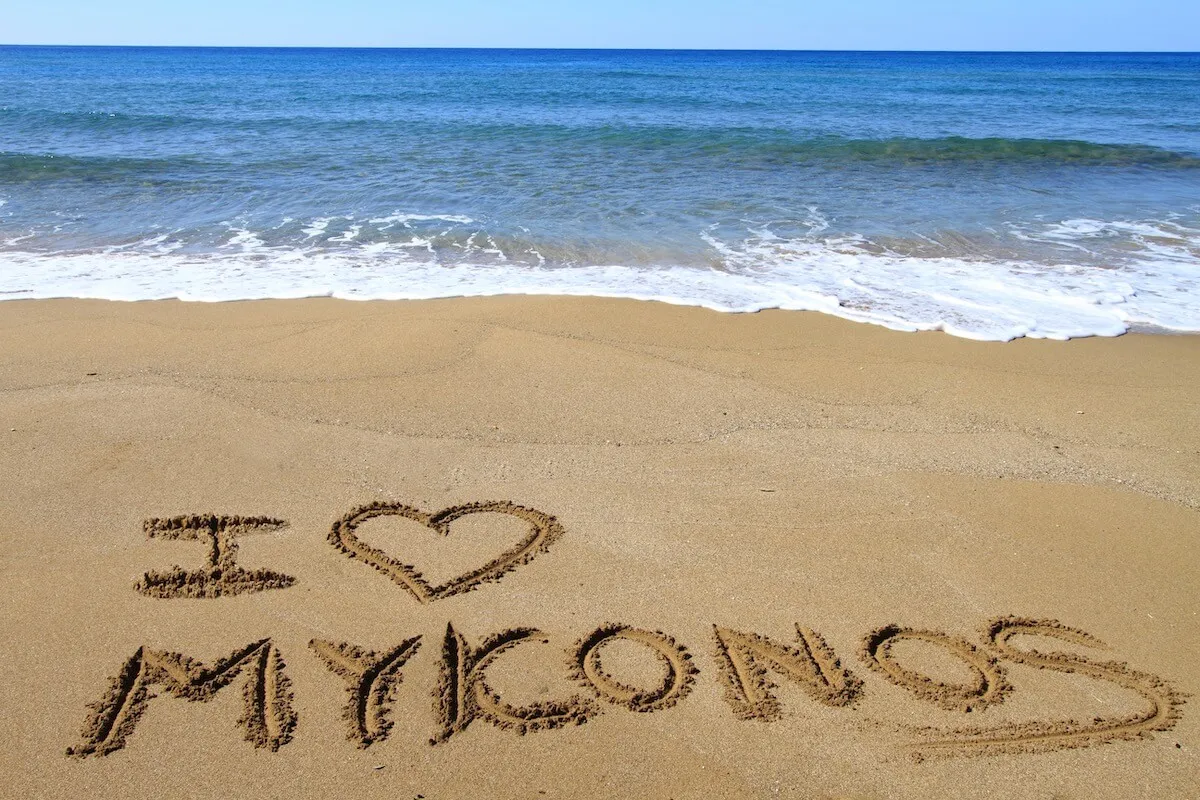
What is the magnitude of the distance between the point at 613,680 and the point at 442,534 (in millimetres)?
1095

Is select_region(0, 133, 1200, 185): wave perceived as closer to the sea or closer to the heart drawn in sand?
the sea

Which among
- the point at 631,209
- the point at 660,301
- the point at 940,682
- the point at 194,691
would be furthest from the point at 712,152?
the point at 194,691

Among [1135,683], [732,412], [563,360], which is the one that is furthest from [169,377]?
[1135,683]

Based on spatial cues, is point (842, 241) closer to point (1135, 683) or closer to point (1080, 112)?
point (1135, 683)

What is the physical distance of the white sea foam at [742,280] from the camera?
6191 millimetres

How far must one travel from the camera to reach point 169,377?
4832 millimetres

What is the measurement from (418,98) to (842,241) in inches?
763

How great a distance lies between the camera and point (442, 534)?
11.3 ft

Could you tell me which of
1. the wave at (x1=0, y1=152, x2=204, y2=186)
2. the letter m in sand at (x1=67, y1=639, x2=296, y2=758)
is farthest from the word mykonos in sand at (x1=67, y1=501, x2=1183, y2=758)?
the wave at (x1=0, y1=152, x2=204, y2=186)

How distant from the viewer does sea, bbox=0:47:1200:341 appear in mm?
6688

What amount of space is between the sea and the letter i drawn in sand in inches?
129

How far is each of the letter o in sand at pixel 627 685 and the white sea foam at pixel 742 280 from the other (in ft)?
12.1

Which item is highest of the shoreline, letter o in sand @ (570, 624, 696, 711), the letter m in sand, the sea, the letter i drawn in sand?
the sea

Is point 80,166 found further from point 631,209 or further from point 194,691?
point 194,691
